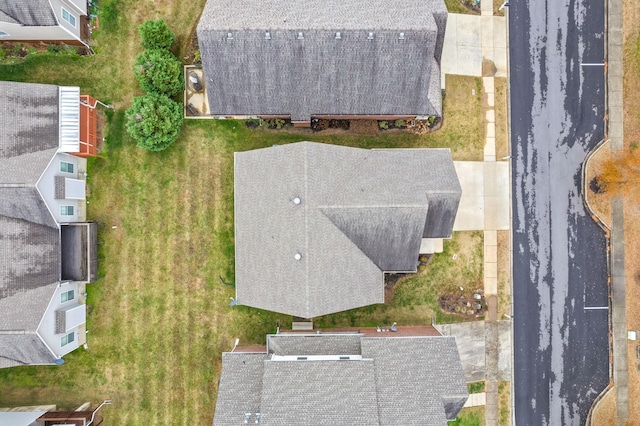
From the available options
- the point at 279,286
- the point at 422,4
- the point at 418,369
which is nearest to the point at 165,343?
the point at 279,286

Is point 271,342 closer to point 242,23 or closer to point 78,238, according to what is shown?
point 78,238

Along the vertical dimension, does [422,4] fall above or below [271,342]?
above

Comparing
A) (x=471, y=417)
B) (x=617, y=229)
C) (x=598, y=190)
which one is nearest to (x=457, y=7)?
(x=598, y=190)

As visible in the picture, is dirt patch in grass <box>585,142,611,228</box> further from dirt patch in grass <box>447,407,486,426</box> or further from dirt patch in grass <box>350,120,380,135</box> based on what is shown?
dirt patch in grass <box>447,407,486,426</box>

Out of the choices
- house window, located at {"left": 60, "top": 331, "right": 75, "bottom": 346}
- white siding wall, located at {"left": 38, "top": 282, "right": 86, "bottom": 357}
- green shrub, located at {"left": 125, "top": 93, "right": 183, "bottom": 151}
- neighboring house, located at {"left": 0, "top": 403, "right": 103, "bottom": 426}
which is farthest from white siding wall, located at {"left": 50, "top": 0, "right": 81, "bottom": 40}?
neighboring house, located at {"left": 0, "top": 403, "right": 103, "bottom": 426}

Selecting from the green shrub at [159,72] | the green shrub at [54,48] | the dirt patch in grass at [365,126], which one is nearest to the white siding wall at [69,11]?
the green shrub at [54,48]
